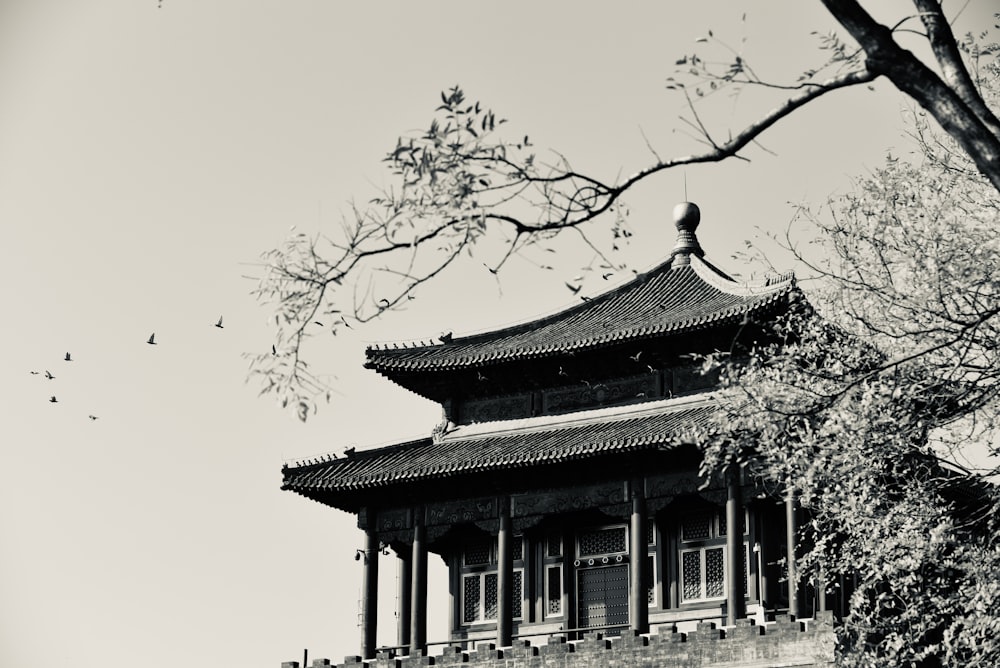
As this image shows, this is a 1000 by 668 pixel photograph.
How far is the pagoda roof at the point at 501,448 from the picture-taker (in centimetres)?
2720

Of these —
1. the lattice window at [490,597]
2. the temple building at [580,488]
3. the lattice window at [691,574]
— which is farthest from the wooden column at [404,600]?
the lattice window at [691,574]

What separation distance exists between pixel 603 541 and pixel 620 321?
12.8 ft

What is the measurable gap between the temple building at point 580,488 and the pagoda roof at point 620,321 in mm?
39

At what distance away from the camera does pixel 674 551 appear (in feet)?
89.5

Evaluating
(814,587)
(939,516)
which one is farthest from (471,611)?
(939,516)

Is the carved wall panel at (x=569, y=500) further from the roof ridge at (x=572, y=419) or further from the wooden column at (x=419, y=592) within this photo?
the wooden column at (x=419, y=592)

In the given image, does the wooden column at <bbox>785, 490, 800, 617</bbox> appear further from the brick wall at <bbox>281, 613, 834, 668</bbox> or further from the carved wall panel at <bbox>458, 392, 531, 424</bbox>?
the carved wall panel at <bbox>458, 392, 531, 424</bbox>

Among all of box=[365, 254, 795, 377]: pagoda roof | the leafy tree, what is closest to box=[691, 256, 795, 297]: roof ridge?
box=[365, 254, 795, 377]: pagoda roof

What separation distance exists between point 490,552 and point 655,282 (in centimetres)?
586

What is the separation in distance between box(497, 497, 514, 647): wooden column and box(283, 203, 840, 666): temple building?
0.03 m

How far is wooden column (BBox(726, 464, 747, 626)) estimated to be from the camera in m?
25.5

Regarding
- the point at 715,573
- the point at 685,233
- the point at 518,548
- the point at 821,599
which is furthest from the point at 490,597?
the point at 685,233

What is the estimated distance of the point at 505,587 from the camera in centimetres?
2745

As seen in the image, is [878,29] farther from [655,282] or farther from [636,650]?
[655,282]
